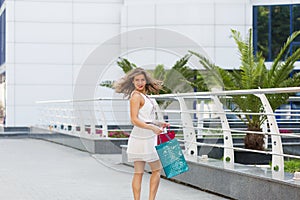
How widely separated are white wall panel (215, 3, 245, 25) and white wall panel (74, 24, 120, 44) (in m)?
4.76

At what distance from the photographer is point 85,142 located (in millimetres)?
17047

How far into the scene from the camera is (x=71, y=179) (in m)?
11.0

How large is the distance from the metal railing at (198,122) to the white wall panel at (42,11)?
4702 mm

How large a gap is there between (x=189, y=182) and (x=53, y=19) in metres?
20.2

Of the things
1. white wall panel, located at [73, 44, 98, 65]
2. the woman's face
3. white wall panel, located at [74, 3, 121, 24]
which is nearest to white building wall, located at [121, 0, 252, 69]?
white wall panel, located at [74, 3, 121, 24]

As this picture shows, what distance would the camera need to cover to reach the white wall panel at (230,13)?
27.6m

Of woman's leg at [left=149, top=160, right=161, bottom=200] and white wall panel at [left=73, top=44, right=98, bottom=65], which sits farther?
white wall panel at [left=73, top=44, right=98, bottom=65]

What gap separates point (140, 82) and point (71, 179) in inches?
157

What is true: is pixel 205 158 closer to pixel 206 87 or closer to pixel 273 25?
pixel 206 87

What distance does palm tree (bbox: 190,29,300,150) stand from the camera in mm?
13422

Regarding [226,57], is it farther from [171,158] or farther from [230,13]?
[171,158]

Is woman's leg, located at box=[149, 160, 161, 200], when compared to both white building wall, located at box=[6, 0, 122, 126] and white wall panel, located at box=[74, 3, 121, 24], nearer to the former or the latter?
white building wall, located at box=[6, 0, 122, 126]

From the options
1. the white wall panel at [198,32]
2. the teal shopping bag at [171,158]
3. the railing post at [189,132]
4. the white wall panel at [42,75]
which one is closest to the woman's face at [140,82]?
the teal shopping bag at [171,158]

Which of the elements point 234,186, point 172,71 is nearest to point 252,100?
point 234,186
